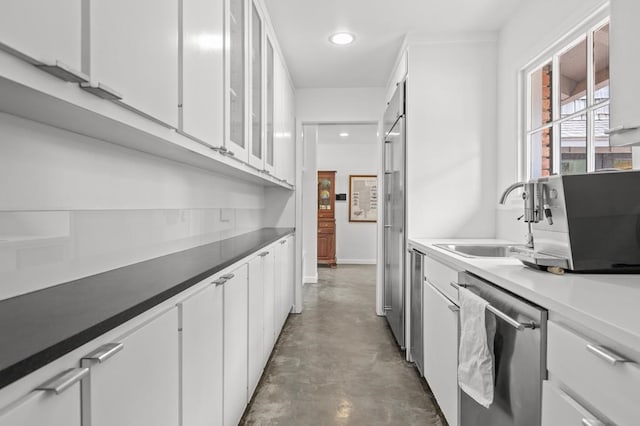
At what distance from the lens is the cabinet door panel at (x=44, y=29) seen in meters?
0.62

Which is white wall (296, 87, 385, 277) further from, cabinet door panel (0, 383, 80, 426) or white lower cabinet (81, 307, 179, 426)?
cabinet door panel (0, 383, 80, 426)

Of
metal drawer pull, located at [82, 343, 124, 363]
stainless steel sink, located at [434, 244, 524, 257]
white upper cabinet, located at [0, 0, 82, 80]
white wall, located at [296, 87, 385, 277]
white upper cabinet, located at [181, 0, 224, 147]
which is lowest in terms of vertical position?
metal drawer pull, located at [82, 343, 124, 363]

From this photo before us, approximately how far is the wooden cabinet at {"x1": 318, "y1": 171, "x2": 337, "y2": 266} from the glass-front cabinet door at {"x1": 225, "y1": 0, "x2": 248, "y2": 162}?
17.1ft

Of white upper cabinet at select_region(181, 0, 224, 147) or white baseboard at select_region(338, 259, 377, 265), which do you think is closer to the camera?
white upper cabinet at select_region(181, 0, 224, 147)

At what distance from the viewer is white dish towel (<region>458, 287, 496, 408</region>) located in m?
1.34

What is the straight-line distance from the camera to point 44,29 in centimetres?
69

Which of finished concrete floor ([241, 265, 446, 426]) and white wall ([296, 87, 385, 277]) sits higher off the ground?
white wall ([296, 87, 385, 277])

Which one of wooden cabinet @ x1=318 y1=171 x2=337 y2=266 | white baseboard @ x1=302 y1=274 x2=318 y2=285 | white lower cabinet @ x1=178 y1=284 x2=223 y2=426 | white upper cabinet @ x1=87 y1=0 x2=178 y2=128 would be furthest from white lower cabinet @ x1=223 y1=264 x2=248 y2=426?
wooden cabinet @ x1=318 y1=171 x2=337 y2=266

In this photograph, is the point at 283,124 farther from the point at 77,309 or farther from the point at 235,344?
the point at 77,309

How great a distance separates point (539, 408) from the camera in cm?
104

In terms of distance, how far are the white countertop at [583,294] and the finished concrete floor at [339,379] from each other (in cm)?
109

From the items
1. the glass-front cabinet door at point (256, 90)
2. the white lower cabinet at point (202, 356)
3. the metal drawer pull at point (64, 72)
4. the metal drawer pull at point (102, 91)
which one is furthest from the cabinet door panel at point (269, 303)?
the metal drawer pull at point (64, 72)

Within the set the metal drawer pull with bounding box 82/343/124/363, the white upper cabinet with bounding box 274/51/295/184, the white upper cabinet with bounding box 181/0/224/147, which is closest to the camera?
the metal drawer pull with bounding box 82/343/124/363

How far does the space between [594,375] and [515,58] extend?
241 centimetres
